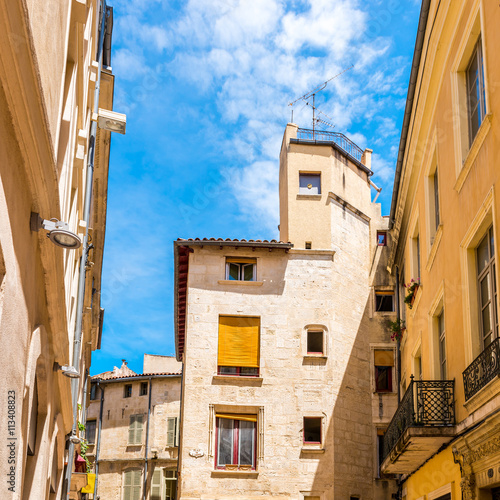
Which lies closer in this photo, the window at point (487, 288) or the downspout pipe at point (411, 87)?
the window at point (487, 288)

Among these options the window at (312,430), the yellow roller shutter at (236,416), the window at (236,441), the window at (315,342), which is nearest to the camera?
the window at (236,441)

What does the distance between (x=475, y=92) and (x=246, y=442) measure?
15776mm

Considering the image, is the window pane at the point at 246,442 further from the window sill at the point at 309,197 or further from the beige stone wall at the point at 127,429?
the beige stone wall at the point at 127,429

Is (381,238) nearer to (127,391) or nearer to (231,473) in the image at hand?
(231,473)

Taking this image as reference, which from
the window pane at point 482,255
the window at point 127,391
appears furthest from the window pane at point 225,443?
the window at point 127,391

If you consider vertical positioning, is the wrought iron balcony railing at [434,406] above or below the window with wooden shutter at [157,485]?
above

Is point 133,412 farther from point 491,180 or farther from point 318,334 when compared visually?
point 491,180

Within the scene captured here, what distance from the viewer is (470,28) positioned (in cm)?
1159

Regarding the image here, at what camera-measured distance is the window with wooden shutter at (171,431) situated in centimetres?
3997

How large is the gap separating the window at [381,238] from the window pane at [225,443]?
9.75 m

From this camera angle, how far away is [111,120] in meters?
16.4

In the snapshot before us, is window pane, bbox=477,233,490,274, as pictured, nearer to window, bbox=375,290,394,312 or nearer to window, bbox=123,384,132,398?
window, bbox=375,290,394,312

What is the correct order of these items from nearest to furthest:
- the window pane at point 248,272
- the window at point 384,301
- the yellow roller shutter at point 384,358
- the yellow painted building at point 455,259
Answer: the yellow painted building at point 455,259 < the window pane at point 248,272 < the yellow roller shutter at point 384,358 < the window at point 384,301

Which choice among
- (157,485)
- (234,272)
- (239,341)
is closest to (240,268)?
(234,272)
